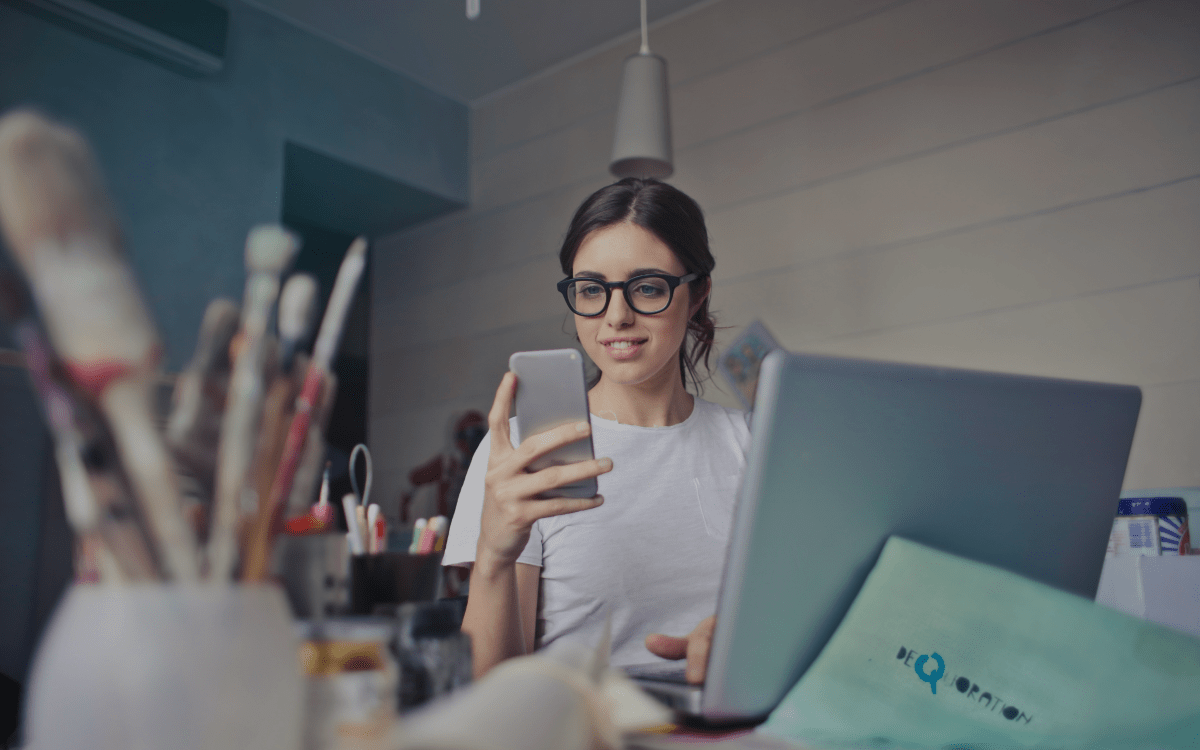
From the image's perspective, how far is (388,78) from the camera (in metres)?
3.55

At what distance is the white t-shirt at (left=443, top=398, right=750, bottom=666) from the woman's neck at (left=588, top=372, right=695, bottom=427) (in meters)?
0.04

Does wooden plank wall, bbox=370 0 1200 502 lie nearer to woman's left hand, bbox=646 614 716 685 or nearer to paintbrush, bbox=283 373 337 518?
woman's left hand, bbox=646 614 716 685

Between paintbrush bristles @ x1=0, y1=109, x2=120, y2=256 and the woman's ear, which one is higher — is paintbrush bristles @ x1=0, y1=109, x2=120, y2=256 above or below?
below

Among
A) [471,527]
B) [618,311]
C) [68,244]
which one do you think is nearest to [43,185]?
[68,244]

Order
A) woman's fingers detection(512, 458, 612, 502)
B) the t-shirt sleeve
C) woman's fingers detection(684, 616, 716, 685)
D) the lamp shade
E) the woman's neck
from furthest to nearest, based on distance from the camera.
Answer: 1. the lamp shade
2. the woman's neck
3. the t-shirt sleeve
4. woman's fingers detection(512, 458, 612, 502)
5. woman's fingers detection(684, 616, 716, 685)

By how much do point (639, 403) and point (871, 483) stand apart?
83 centimetres

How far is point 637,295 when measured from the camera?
1.29 m

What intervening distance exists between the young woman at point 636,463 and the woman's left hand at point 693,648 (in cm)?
37

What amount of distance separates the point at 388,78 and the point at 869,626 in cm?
353

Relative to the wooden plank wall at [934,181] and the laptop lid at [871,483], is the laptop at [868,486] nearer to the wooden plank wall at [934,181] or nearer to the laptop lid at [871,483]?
the laptop lid at [871,483]

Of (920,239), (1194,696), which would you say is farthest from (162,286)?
(1194,696)

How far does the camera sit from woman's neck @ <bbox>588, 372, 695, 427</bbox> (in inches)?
55.1

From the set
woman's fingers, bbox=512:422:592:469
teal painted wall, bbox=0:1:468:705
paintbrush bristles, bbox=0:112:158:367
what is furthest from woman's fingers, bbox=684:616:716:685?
teal painted wall, bbox=0:1:468:705

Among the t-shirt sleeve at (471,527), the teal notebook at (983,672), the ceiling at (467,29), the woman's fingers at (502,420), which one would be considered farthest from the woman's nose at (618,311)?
the ceiling at (467,29)
